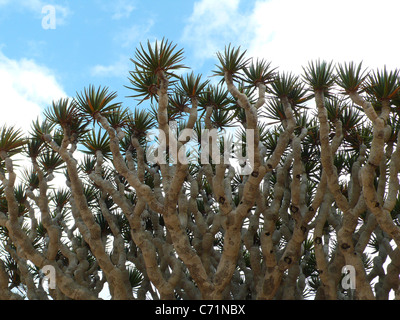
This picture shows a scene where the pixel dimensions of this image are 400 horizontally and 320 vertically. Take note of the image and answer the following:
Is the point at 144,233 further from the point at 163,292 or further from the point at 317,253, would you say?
the point at 317,253

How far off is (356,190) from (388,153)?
106 cm

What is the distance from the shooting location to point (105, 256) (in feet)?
23.1

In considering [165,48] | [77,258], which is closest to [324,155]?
[165,48]

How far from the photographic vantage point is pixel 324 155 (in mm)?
6605

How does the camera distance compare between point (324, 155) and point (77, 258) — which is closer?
point (324, 155)

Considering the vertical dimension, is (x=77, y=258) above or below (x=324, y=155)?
below

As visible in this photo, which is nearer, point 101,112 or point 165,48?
point 165,48
